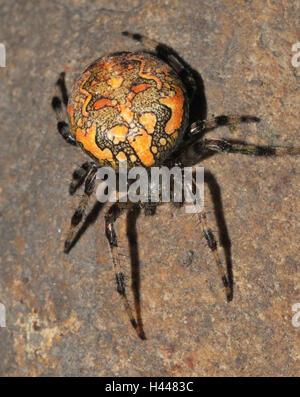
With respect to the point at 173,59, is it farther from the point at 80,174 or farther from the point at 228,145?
the point at 80,174

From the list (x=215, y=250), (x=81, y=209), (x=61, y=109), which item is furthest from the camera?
(x=61, y=109)

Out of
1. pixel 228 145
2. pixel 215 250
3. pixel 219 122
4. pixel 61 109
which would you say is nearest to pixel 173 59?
pixel 219 122

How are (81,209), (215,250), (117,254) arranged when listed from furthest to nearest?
(81,209) < (117,254) < (215,250)

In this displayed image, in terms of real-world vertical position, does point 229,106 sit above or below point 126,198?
above

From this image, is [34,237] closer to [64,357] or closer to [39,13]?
[64,357]
